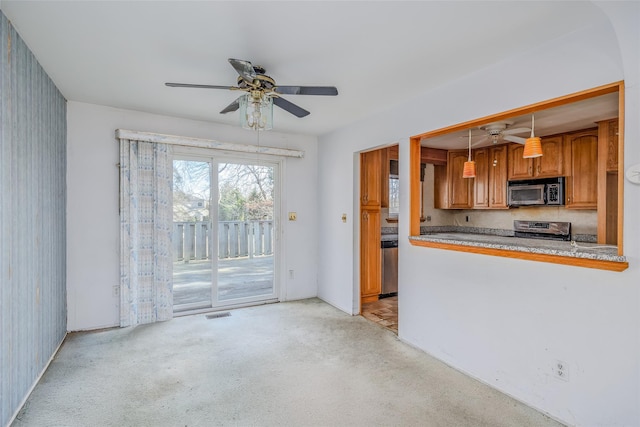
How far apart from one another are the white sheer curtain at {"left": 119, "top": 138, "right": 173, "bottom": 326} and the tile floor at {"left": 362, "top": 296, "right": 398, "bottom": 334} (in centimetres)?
248

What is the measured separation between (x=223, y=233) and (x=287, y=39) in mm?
2824

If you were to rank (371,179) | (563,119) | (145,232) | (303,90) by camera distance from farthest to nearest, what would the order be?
(371,179) < (145,232) < (563,119) < (303,90)

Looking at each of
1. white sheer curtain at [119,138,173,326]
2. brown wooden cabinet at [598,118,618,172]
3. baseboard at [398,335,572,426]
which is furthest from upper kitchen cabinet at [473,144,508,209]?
white sheer curtain at [119,138,173,326]

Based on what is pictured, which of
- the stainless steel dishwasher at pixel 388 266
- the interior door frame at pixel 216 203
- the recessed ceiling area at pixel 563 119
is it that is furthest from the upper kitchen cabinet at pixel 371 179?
the interior door frame at pixel 216 203

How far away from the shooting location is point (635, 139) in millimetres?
1690

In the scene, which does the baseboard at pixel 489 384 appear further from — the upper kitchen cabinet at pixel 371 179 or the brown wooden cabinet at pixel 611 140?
the brown wooden cabinet at pixel 611 140

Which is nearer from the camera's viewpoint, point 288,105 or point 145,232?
point 288,105

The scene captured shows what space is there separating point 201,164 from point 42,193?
1.79 metres

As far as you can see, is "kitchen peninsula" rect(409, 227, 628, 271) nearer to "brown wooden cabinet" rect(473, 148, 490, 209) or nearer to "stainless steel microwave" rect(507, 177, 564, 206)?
"stainless steel microwave" rect(507, 177, 564, 206)

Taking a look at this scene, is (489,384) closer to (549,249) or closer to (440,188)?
(549,249)

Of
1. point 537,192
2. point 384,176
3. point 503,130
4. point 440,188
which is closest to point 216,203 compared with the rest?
point 384,176

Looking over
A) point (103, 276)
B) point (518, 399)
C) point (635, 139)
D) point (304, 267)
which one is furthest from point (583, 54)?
point (103, 276)

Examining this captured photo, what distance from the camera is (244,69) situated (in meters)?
1.95

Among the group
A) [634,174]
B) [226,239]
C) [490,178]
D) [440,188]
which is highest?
[490,178]
